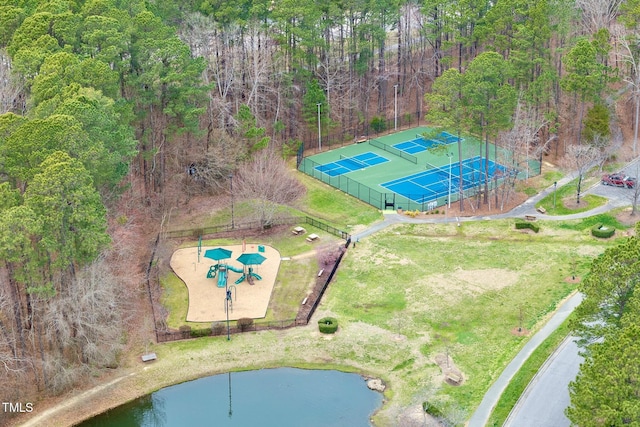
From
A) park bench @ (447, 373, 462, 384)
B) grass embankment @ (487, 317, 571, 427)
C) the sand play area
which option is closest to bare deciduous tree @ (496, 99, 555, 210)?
grass embankment @ (487, 317, 571, 427)

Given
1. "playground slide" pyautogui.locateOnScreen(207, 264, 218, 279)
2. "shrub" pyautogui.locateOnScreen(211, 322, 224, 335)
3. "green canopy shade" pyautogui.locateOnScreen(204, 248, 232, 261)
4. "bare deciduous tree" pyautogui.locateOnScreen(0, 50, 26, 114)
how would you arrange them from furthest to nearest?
1. "playground slide" pyautogui.locateOnScreen(207, 264, 218, 279)
2. "green canopy shade" pyautogui.locateOnScreen(204, 248, 232, 261)
3. "bare deciduous tree" pyautogui.locateOnScreen(0, 50, 26, 114)
4. "shrub" pyautogui.locateOnScreen(211, 322, 224, 335)

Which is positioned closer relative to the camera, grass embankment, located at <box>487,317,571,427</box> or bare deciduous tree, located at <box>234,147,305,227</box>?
grass embankment, located at <box>487,317,571,427</box>

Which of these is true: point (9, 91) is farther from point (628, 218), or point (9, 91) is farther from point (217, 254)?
point (628, 218)

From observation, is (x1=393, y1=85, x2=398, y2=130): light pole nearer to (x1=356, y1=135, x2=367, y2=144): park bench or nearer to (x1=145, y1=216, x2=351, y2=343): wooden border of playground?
(x1=356, y1=135, x2=367, y2=144): park bench

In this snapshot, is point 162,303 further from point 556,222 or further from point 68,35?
point 556,222

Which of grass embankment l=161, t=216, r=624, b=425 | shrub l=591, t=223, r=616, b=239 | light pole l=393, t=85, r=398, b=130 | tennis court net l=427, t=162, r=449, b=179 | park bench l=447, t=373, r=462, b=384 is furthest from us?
light pole l=393, t=85, r=398, b=130

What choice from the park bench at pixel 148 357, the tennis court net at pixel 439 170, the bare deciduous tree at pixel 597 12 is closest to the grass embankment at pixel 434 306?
the park bench at pixel 148 357

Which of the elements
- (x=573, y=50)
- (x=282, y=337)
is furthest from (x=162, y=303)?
(x=573, y=50)

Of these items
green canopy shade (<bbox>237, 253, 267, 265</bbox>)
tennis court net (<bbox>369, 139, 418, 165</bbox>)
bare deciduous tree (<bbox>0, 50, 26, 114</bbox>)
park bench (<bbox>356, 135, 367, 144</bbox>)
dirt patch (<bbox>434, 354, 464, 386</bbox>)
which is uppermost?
bare deciduous tree (<bbox>0, 50, 26, 114</bbox>)
